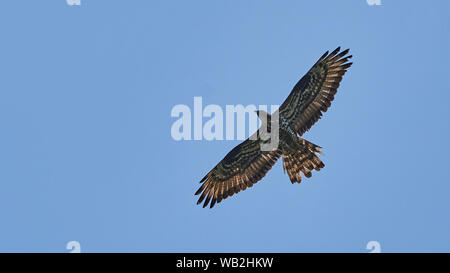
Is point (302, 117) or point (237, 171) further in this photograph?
point (237, 171)

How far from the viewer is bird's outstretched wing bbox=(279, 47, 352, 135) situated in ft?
61.3

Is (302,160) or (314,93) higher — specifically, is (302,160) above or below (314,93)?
below

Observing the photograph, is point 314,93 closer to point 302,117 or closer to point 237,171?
point 302,117

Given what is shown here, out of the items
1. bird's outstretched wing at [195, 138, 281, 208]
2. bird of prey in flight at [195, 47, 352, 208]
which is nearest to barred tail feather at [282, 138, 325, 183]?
bird of prey in flight at [195, 47, 352, 208]

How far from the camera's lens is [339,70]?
18625 mm

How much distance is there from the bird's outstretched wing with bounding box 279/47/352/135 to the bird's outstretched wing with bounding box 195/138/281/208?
1162mm

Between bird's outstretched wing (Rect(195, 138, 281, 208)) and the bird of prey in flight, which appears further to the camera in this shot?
bird's outstretched wing (Rect(195, 138, 281, 208))

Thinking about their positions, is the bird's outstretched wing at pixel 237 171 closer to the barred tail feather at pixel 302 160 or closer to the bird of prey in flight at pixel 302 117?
the bird of prey in flight at pixel 302 117

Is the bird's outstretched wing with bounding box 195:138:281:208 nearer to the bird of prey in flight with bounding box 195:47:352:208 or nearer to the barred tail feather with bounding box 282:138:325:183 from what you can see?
the bird of prey in flight with bounding box 195:47:352:208

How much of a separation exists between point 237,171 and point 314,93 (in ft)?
9.66

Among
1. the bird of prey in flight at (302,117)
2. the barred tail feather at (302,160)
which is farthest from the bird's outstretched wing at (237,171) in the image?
the barred tail feather at (302,160)

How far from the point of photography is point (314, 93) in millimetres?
18766

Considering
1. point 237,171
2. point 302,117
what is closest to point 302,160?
point 302,117
